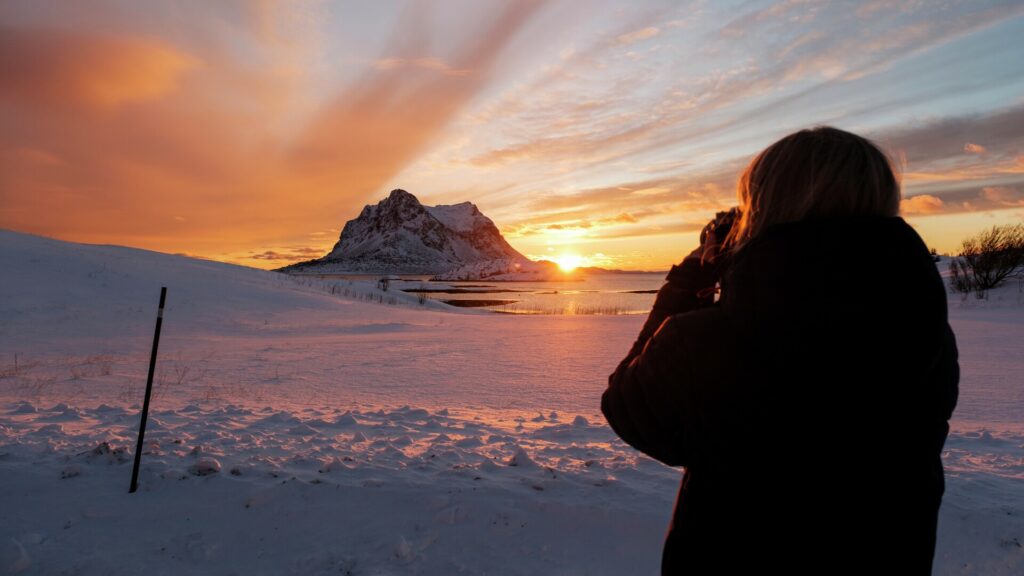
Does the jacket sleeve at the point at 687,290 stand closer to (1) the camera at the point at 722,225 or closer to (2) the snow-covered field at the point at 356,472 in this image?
(1) the camera at the point at 722,225

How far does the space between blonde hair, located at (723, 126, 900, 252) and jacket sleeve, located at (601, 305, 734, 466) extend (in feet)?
1.03

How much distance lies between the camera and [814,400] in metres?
1.35

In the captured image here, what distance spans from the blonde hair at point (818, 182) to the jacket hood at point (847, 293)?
0.29 feet

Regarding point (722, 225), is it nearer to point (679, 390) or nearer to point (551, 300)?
point (679, 390)

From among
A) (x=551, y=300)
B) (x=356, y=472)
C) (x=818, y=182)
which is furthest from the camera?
(x=551, y=300)

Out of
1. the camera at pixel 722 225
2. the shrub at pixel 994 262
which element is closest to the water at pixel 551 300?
the shrub at pixel 994 262

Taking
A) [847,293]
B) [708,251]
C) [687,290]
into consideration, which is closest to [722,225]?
[708,251]

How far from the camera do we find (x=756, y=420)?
56.4 inches

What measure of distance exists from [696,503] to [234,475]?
4.21 m

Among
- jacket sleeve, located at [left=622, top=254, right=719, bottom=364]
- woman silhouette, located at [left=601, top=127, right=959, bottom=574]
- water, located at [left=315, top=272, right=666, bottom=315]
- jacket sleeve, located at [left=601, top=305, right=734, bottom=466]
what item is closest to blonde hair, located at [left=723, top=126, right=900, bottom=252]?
woman silhouette, located at [left=601, top=127, right=959, bottom=574]

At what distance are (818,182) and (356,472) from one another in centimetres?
429

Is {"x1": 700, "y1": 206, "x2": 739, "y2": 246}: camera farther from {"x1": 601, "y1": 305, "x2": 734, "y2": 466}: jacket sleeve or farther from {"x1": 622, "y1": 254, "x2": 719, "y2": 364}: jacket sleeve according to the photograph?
{"x1": 601, "y1": 305, "x2": 734, "y2": 466}: jacket sleeve

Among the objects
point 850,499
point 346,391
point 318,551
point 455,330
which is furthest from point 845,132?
point 455,330

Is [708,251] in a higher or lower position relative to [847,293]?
higher
